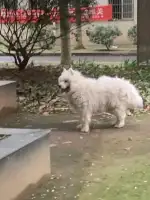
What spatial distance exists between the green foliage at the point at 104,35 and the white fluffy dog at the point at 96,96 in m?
20.5

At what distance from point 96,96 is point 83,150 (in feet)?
4.56

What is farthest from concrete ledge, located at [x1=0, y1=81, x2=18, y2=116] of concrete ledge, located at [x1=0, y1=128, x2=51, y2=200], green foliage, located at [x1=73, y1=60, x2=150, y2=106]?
concrete ledge, located at [x1=0, y1=128, x2=51, y2=200]

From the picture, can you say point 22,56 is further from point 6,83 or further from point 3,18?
point 6,83

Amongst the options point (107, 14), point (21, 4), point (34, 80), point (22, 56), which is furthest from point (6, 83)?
point (107, 14)

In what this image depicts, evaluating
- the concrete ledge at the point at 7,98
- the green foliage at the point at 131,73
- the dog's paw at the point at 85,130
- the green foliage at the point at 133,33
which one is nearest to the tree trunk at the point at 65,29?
the green foliage at the point at 131,73

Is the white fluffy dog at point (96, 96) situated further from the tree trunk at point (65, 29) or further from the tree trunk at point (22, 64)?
the tree trunk at point (65, 29)

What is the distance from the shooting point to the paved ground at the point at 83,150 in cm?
571

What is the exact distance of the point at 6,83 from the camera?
1010 centimetres

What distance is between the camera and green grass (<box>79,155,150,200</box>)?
5.46 meters

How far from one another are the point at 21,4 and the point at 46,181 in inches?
424

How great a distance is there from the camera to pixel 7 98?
33.0ft

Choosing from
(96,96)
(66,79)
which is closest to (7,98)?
(66,79)

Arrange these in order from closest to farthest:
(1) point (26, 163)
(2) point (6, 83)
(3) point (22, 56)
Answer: (1) point (26, 163)
(2) point (6, 83)
(3) point (22, 56)

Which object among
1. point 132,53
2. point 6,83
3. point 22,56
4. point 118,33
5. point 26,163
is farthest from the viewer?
point 118,33
